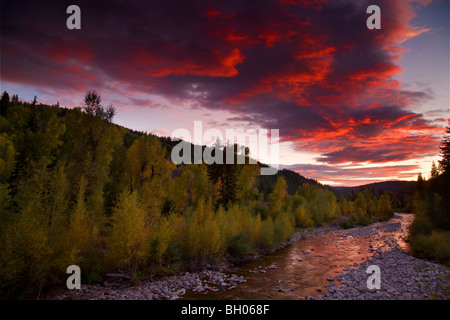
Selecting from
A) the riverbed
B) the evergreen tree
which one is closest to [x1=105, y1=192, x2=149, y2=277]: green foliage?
the riverbed

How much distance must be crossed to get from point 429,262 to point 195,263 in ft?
64.2

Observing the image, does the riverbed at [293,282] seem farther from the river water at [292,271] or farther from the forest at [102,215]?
the forest at [102,215]

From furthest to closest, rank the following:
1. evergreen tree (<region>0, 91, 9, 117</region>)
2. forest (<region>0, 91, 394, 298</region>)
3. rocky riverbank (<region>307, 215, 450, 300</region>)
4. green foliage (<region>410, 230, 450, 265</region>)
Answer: evergreen tree (<region>0, 91, 9, 117</region>) → green foliage (<region>410, 230, 450, 265</region>) → rocky riverbank (<region>307, 215, 450, 300</region>) → forest (<region>0, 91, 394, 298</region>)

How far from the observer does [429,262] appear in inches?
749

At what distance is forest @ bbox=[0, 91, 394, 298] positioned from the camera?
10.2 metres

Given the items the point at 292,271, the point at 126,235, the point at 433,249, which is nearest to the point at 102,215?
the point at 126,235

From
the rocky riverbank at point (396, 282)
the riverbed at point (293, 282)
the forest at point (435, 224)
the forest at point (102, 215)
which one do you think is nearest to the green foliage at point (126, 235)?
the forest at point (102, 215)

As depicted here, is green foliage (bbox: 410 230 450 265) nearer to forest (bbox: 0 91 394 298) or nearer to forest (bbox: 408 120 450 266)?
forest (bbox: 408 120 450 266)

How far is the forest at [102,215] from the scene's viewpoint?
10.2 m

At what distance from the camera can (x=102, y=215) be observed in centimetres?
2081

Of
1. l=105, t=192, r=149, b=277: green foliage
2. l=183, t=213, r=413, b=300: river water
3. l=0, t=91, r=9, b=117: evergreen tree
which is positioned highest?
l=0, t=91, r=9, b=117: evergreen tree

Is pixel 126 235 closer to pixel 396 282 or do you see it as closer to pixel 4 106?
pixel 396 282
